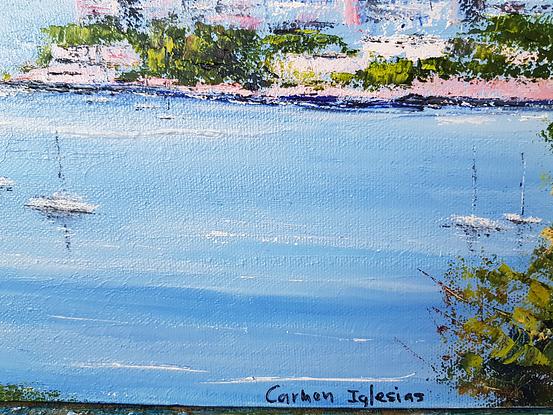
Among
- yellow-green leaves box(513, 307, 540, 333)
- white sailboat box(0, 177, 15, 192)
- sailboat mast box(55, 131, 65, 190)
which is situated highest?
sailboat mast box(55, 131, 65, 190)

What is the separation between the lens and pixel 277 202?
1.25 m

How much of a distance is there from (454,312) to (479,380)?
18 centimetres

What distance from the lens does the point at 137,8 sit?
1187 mm

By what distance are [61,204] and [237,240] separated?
1.33 ft

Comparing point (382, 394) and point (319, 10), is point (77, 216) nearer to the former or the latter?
point (319, 10)

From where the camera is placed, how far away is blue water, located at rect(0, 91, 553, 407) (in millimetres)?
1228

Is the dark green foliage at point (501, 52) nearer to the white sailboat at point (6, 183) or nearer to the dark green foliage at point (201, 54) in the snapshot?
the dark green foliage at point (201, 54)

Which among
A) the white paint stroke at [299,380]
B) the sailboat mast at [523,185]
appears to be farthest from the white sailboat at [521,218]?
the white paint stroke at [299,380]

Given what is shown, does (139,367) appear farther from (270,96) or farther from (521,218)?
(521,218)

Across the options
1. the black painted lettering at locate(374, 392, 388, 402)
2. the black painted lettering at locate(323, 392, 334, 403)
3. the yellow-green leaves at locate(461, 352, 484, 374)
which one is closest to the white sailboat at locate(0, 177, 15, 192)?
the black painted lettering at locate(323, 392, 334, 403)

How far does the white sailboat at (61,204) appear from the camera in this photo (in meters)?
1.26

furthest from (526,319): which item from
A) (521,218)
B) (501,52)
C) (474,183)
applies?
(501,52)
